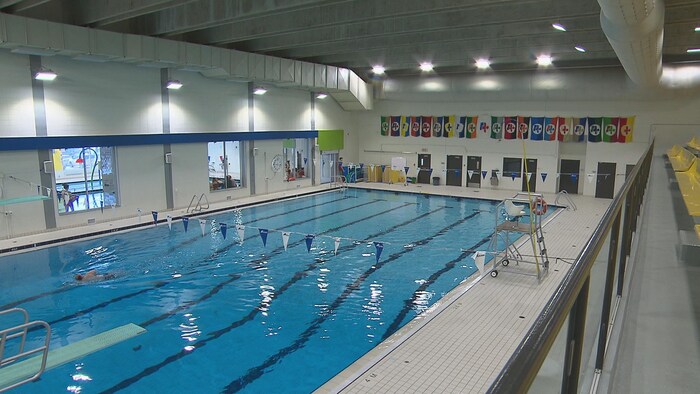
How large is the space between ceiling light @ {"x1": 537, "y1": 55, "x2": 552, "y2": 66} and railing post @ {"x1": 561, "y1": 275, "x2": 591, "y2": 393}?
17058 mm

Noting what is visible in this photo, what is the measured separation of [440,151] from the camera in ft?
73.8

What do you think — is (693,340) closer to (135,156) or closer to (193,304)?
(193,304)

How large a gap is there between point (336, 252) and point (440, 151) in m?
12.9

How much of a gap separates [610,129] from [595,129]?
519 millimetres

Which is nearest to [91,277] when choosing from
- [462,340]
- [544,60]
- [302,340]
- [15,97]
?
[302,340]

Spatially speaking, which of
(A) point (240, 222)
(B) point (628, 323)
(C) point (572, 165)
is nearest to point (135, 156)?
(A) point (240, 222)

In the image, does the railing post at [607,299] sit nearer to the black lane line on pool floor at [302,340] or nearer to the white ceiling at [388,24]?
the black lane line on pool floor at [302,340]

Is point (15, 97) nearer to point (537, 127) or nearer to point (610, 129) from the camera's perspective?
point (537, 127)

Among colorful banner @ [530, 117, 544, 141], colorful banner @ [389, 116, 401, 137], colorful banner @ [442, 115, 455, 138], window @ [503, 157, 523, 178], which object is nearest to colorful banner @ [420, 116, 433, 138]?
colorful banner @ [442, 115, 455, 138]

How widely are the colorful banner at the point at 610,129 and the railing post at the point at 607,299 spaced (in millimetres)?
19009

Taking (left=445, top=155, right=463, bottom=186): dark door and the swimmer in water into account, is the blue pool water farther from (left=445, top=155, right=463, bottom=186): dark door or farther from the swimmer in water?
(left=445, top=155, right=463, bottom=186): dark door

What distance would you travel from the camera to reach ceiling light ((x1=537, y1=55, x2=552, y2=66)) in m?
16.7

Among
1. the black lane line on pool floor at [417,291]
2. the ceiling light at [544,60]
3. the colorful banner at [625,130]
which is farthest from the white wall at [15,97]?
the colorful banner at [625,130]

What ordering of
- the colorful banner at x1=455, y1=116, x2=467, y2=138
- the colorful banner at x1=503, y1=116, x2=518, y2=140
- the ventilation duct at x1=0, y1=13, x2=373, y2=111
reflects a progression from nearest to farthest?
the ventilation duct at x1=0, y1=13, x2=373, y2=111 → the colorful banner at x1=503, y1=116, x2=518, y2=140 → the colorful banner at x1=455, y1=116, x2=467, y2=138
